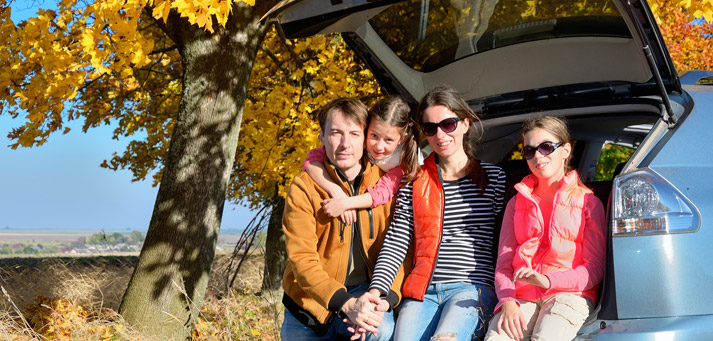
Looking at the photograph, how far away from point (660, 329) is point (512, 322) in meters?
0.55

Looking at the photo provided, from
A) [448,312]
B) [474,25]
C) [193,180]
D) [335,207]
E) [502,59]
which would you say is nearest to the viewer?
[448,312]

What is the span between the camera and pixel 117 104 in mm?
11531

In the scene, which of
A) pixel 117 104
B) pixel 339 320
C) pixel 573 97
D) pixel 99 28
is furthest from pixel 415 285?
pixel 117 104

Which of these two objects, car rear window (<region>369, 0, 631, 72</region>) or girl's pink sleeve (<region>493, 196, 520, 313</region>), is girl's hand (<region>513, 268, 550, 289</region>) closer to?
girl's pink sleeve (<region>493, 196, 520, 313</region>)

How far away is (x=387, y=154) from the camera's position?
10.9ft

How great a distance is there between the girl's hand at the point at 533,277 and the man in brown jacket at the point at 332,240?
0.58 metres

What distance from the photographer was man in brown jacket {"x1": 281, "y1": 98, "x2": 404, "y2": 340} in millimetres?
3061

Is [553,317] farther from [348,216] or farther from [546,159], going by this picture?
[348,216]

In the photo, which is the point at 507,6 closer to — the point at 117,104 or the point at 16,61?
the point at 16,61

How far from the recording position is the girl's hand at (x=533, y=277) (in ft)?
8.95

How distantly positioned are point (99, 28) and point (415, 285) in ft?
11.0

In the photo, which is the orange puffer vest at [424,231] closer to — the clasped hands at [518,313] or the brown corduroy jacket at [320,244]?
the brown corduroy jacket at [320,244]

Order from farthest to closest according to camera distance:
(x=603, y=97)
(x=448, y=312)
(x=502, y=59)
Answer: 1. (x=502, y=59)
2. (x=603, y=97)
3. (x=448, y=312)

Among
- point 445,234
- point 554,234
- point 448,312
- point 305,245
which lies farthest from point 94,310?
point 554,234
